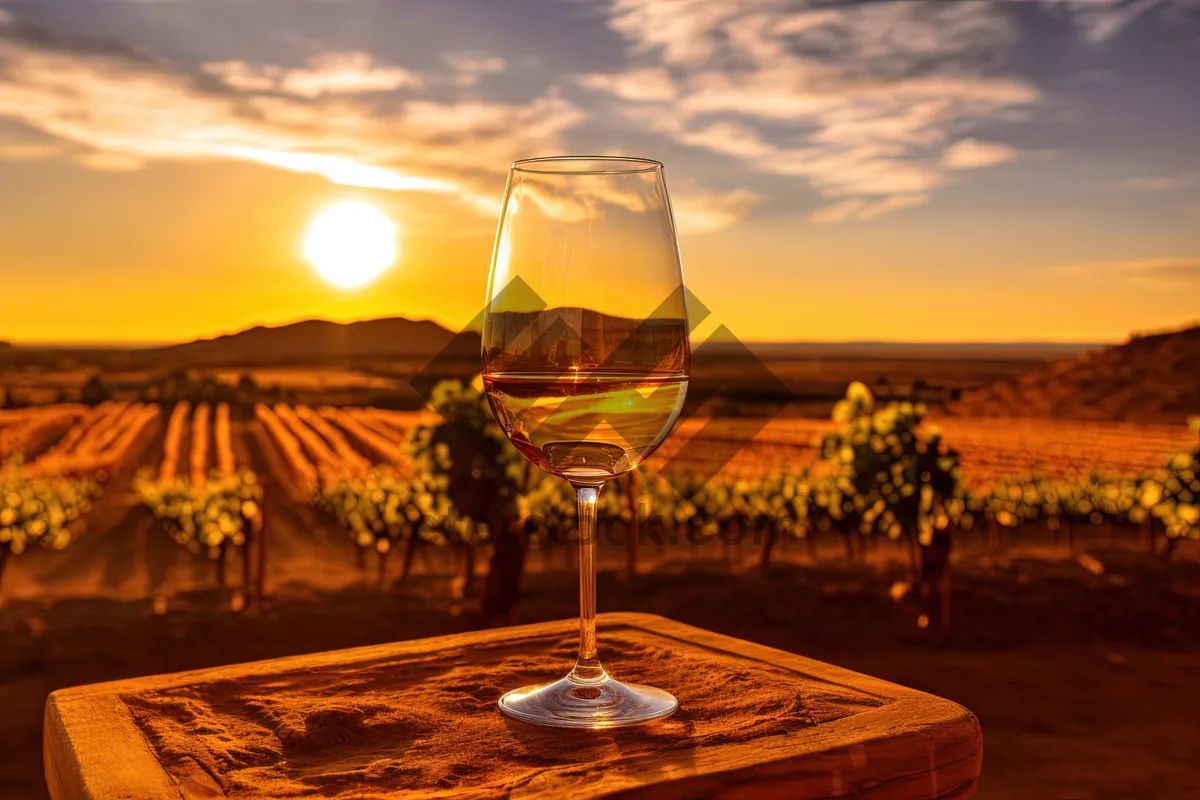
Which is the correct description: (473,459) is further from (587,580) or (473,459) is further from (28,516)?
(587,580)

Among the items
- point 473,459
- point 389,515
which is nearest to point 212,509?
point 389,515

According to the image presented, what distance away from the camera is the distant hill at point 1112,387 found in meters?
31.5

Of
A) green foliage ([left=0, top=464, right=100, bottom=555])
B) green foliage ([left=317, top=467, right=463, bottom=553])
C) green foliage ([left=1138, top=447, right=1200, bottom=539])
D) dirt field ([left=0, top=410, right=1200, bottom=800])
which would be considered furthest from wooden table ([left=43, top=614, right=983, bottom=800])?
green foliage ([left=1138, top=447, right=1200, bottom=539])

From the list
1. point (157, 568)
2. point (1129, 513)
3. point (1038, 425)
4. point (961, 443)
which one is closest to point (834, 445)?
point (1129, 513)

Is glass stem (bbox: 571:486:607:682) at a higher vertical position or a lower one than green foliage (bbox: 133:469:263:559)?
higher

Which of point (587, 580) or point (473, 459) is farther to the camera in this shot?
point (473, 459)

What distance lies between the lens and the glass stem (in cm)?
111

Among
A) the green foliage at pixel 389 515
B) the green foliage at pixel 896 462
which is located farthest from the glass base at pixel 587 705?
the green foliage at pixel 389 515

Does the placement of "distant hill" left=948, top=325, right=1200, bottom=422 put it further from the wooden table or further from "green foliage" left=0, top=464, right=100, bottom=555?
the wooden table

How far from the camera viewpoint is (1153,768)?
8992mm

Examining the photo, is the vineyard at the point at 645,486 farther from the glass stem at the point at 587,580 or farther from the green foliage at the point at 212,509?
the glass stem at the point at 587,580

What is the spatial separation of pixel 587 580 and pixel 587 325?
0.27m

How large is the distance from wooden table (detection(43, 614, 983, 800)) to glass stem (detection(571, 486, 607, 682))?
0.23 feet

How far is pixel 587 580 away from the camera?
113 centimetres
